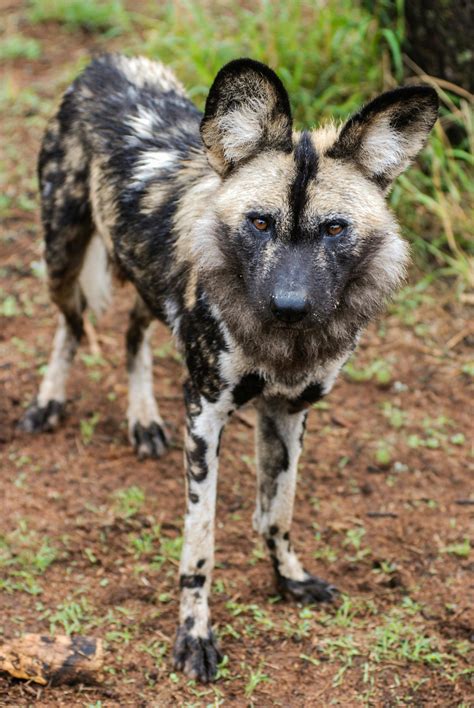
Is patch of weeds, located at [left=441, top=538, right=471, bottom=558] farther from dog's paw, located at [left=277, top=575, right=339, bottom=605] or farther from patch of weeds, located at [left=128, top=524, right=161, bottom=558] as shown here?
patch of weeds, located at [left=128, top=524, right=161, bottom=558]

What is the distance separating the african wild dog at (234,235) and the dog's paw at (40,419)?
0.72 metres

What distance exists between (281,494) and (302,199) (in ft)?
4.30

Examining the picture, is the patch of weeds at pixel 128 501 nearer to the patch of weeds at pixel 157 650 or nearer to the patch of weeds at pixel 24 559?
the patch of weeds at pixel 24 559

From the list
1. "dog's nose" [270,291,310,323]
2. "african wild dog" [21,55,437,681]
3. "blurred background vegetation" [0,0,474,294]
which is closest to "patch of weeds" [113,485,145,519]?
"african wild dog" [21,55,437,681]

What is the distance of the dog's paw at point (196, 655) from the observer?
3.43m

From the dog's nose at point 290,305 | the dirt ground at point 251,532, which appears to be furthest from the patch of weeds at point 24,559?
the dog's nose at point 290,305

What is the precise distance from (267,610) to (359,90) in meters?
3.58

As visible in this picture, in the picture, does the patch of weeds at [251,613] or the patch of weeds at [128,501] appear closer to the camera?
the patch of weeds at [251,613]

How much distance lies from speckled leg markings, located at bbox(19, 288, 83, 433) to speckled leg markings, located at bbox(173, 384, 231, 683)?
1.44 m

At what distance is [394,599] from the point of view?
391 centimetres

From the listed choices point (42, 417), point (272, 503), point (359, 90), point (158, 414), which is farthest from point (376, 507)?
point (359, 90)

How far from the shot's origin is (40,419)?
186 inches

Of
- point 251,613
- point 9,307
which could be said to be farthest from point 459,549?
point 9,307

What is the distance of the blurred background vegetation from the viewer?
573cm
